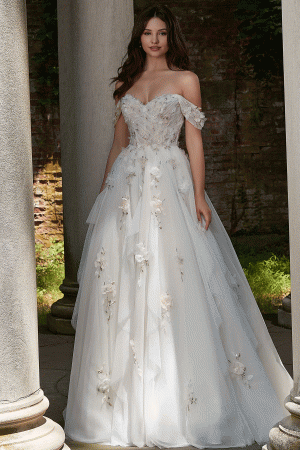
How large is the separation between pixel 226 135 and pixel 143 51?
5154 mm

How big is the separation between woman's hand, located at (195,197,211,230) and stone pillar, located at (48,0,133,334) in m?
1.81

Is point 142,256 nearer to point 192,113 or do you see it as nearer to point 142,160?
point 142,160

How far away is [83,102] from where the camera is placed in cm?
497

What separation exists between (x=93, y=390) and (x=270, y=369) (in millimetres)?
888

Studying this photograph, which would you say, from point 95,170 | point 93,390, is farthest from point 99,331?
point 95,170

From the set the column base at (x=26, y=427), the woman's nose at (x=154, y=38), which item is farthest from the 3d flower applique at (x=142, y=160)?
the column base at (x=26, y=427)

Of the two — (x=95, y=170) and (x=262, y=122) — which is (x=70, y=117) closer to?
(x=95, y=170)

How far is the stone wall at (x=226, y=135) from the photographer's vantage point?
8266 mm

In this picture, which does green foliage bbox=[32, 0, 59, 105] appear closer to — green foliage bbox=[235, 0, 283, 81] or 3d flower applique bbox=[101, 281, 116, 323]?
green foliage bbox=[235, 0, 283, 81]

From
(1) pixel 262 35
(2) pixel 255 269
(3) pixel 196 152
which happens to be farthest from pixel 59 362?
(1) pixel 262 35

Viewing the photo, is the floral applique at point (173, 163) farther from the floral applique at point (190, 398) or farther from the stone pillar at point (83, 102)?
the stone pillar at point (83, 102)

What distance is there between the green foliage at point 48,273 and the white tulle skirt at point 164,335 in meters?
3.16

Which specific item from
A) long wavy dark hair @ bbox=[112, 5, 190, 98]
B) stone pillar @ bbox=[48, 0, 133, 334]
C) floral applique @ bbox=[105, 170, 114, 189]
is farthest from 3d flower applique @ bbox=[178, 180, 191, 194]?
stone pillar @ bbox=[48, 0, 133, 334]

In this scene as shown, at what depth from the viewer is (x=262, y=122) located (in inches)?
333
